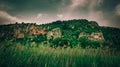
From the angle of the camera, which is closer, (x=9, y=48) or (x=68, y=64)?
(x=68, y=64)

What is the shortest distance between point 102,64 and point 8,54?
2456 millimetres

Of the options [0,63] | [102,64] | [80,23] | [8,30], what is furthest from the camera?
[80,23]

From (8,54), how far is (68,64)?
1.54 m

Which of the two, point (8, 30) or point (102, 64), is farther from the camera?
point (8, 30)

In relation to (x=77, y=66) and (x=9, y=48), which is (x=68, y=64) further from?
(x=9, y=48)

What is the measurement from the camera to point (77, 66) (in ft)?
14.5

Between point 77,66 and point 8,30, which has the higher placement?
point 8,30

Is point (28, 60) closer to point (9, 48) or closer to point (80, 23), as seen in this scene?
point (9, 48)

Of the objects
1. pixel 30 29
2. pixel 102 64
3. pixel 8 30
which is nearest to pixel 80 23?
pixel 30 29

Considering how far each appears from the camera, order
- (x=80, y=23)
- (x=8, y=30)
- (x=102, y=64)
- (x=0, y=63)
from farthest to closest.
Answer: (x=80, y=23) < (x=8, y=30) < (x=102, y=64) < (x=0, y=63)

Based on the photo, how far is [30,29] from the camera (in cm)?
7306

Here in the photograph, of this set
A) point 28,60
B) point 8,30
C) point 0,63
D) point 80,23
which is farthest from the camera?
point 80,23

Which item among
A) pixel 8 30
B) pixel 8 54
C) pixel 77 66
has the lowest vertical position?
pixel 77 66

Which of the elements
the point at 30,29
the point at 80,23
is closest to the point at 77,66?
the point at 30,29
